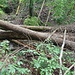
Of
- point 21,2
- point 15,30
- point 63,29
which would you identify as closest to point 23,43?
point 15,30

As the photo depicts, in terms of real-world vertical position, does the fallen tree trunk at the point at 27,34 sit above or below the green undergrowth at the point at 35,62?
above

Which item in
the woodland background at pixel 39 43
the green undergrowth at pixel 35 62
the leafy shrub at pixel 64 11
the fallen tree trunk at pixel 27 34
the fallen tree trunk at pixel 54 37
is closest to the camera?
the green undergrowth at pixel 35 62

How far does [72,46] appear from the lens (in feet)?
14.7

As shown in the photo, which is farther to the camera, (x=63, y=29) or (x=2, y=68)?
(x=63, y=29)

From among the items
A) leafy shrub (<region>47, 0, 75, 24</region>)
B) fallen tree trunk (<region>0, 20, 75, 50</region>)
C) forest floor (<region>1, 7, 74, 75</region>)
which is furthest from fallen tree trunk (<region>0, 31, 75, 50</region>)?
leafy shrub (<region>47, 0, 75, 24</region>)

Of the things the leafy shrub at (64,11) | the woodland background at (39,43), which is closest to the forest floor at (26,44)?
the woodland background at (39,43)

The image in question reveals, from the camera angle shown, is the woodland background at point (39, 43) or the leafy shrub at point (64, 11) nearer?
the woodland background at point (39, 43)

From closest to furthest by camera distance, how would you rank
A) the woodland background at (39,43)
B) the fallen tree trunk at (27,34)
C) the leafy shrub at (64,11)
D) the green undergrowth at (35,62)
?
1. the green undergrowth at (35,62)
2. the woodland background at (39,43)
3. the fallen tree trunk at (27,34)
4. the leafy shrub at (64,11)

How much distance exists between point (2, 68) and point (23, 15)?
5.10 m

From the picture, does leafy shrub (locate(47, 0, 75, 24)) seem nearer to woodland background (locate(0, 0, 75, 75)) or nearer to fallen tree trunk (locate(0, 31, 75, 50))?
woodland background (locate(0, 0, 75, 75))

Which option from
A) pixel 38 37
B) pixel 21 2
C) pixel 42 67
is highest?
pixel 21 2

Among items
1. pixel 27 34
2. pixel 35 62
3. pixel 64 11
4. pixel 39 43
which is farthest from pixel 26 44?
pixel 64 11

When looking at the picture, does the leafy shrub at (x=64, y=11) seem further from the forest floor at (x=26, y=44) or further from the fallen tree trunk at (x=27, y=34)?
the fallen tree trunk at (x=27, y=34)

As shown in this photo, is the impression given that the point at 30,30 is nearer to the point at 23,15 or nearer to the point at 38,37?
the point at 38,37
